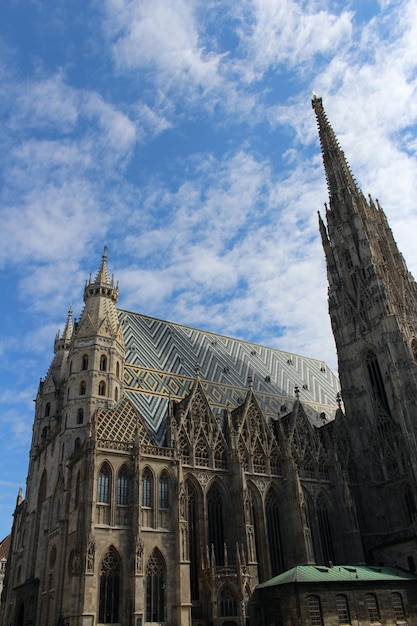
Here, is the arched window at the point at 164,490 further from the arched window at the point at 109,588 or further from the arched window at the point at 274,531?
the arched window at the point at 274,531

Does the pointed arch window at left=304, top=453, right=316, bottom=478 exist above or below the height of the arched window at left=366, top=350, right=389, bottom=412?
below

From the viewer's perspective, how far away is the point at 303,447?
1740 inches

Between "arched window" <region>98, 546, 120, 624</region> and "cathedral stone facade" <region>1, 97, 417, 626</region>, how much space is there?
75 millimetres

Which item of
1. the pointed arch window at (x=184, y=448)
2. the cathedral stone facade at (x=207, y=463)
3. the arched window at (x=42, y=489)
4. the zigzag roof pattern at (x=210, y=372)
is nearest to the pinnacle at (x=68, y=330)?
the cathedral stone facade at (x=207, y=463)

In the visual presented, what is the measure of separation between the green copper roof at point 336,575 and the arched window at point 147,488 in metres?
8.97

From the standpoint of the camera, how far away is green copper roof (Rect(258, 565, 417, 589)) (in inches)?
1250

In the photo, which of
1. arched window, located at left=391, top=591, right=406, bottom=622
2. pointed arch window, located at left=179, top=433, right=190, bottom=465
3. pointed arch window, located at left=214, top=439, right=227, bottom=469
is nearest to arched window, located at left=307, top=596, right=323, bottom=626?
arched window, located at left=391, top=591, right=406, bottom=622

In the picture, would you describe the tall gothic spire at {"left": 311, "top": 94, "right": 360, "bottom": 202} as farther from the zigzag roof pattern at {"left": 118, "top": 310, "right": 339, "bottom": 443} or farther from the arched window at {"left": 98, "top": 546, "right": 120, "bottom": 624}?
the arched window at {"left": 98, "top": 546, "right": 120, "bottom": 624}

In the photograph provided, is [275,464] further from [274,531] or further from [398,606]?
[398,606]

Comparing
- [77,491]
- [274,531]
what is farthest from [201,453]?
[77,491]

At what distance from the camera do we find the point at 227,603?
32.6m

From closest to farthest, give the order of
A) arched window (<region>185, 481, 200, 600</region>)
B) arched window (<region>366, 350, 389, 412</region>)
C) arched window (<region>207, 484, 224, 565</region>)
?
arched window (<region>185, 481, 200, 600</region>) < arched window (<region>207, 484, 224, 565</region>) < arched window (<region>366, 350, 389, 412</region>)

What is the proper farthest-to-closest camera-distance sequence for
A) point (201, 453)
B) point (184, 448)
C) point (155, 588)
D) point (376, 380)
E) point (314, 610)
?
point (376, 380) → point (201, 453) → point (184, 448) → point (155, 588) → point (314, 610)

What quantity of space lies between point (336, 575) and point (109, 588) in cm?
1404
